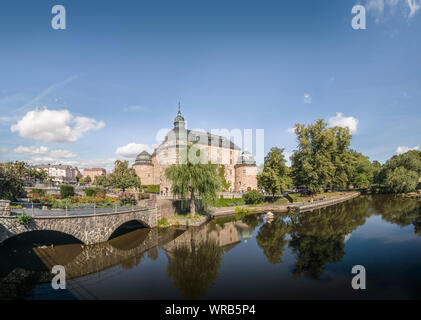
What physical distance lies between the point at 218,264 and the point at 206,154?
43.0 meters

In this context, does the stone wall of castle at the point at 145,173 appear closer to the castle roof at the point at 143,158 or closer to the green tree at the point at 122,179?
the castle roof at the point at 143,158

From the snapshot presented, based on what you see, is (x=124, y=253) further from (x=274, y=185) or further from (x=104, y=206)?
(x=274, y=185)

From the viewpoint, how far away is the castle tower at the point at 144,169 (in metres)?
58.9

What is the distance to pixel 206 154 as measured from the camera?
181ft

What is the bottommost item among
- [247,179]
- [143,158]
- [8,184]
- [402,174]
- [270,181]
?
[247,179]

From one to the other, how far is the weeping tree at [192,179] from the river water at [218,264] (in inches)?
184

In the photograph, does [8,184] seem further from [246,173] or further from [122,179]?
[246,173]

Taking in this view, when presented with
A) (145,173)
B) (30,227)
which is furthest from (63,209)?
(145,173)

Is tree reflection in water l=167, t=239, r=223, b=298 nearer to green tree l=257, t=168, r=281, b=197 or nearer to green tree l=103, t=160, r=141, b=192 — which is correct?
green tree l=257, t=168, r=281, b=197

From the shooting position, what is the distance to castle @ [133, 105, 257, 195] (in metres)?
48.2

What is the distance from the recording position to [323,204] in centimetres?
3909

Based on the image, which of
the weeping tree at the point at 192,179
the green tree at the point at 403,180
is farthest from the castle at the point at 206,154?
the green tree at the point at 403,180

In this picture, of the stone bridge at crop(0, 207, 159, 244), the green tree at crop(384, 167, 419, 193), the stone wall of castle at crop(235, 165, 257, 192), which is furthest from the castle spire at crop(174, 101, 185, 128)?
the green tree at crop(384, 167, 419, 193)
